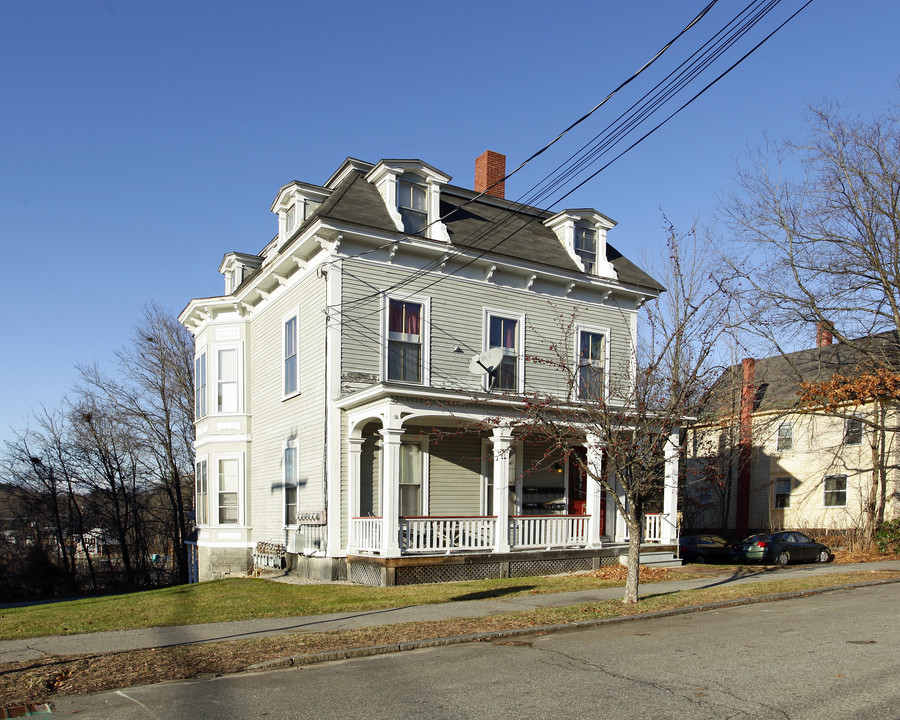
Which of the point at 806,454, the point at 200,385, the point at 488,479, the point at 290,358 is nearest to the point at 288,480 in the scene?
the point at 290,358

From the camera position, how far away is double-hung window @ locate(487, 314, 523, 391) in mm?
19891

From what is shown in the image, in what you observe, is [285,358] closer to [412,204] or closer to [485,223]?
[412,204]

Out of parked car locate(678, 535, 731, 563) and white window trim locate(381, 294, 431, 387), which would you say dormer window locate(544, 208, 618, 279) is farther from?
parked car locate(678, 535, 731, 563)

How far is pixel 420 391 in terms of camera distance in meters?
16.2

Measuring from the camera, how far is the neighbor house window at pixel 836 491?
30.5m

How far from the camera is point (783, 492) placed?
3297cm

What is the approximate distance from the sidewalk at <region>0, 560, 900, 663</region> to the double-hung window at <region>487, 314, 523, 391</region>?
661cm

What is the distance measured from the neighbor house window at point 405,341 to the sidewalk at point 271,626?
6417mm

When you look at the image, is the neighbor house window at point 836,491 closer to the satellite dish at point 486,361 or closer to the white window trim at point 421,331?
the satellite dish at point 486,361

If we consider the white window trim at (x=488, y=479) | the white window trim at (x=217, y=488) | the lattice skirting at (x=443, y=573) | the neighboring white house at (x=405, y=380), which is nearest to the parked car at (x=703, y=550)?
the neighboring white house at (x=405, y=380)

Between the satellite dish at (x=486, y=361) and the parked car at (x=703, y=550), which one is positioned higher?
the satellite dish at (x=486, y=361)

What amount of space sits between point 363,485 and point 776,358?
2642cm

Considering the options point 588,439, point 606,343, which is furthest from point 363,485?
point 606,343

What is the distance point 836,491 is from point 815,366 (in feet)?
16.6
